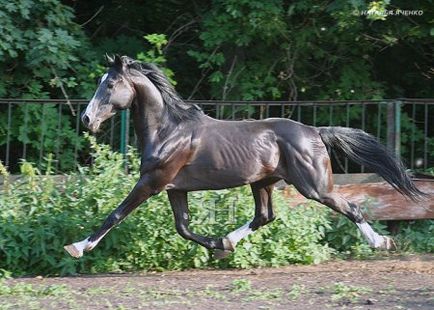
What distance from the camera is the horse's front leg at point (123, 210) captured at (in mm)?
7152

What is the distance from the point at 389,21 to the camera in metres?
10.9

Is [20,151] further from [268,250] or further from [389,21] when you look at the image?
[389,21]

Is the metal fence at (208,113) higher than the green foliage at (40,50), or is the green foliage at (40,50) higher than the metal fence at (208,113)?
the green foliage at (40,50)

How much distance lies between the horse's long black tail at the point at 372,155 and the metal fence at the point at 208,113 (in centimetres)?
168

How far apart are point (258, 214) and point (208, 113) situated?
2855mm

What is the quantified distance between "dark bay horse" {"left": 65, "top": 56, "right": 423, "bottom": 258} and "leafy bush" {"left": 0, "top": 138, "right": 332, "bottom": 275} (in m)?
0.50

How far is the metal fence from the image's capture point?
964 cm

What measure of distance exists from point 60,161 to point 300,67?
11.9 feet

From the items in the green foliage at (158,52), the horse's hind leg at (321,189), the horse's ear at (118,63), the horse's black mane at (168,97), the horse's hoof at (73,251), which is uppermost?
the green foliage at (158,52)

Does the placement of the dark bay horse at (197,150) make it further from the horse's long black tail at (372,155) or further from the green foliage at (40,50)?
the green foliage at (40,50)

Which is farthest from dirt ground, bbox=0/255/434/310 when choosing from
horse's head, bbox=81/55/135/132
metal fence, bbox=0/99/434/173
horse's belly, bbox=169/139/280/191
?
metal fence, bbox=0/99/434/173

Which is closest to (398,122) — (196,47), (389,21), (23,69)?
(389,21)

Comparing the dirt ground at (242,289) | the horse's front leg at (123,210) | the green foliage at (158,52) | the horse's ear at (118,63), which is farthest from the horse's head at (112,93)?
the green foliage at (158,52)

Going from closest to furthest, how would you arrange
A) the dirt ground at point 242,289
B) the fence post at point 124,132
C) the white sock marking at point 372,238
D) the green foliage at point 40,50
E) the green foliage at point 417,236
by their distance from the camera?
the dirt ground at point 242,289 → the white sock marking at point 372,238 → the green foliage at point 417,236 → the fence post at point 124,132 → the green foliage at point 40,50
